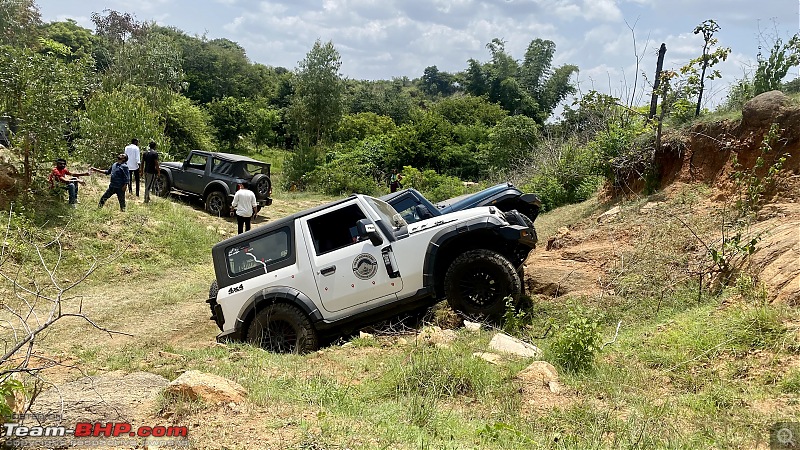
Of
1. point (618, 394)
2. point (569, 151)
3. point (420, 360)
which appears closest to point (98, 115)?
point (569, 151)

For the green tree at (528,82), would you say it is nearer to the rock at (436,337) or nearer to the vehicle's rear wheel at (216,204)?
the vehicle's rear wheel at (216,204)

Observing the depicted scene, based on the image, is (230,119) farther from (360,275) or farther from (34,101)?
(360,275)

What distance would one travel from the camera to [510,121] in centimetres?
2773

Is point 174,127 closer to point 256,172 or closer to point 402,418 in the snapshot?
point 256,172

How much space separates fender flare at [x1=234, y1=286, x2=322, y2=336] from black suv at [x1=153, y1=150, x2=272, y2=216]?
9.88 meters

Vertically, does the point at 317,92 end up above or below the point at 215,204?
above

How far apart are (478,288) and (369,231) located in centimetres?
147

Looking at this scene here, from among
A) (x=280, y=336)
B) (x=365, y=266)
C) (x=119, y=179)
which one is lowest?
(x=280, y=336)

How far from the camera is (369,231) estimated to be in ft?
21.9

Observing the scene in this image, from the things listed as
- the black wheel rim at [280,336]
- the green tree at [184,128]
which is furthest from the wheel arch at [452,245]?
the green tree at [184,128]

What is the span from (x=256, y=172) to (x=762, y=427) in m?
15.6

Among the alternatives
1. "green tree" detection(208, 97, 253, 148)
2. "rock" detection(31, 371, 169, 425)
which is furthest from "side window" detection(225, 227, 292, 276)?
"green tree" detection(208, 97, 253, 148)

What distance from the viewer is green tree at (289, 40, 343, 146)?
105 feet

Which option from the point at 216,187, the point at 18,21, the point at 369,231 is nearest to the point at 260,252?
the point at 369,231
